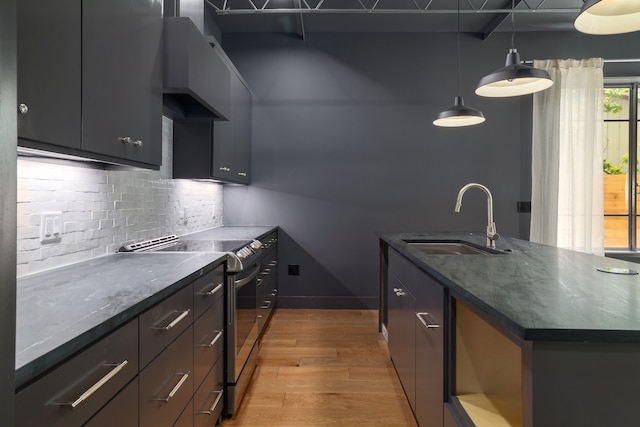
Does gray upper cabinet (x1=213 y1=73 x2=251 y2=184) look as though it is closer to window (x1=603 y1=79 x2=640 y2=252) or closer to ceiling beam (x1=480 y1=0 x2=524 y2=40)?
ceiling beam (x1=480 y1=0 x2=524 y2=40)

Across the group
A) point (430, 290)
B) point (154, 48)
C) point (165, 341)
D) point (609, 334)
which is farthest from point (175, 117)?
point (609, 334)

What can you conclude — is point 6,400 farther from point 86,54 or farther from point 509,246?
point 509,246

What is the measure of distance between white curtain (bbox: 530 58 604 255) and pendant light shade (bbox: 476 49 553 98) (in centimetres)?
210

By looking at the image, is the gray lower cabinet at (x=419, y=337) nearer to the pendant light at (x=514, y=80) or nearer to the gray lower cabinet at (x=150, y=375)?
the gray lower cabinet at (x=150, y=375)

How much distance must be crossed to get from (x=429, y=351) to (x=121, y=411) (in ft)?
3.99

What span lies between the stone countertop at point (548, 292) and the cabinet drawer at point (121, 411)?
3.25ft

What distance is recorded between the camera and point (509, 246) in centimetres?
234

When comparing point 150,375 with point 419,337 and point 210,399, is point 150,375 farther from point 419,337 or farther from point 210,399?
point 419,337

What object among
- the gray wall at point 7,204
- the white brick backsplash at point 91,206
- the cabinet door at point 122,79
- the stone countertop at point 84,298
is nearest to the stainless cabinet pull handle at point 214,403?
the stone countertop at point 84,298

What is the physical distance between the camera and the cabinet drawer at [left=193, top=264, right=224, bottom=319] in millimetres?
1607

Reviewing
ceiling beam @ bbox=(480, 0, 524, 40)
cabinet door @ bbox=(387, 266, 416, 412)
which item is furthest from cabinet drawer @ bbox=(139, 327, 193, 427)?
ceiling beam @ bbox=(480, 0, 524, 40)

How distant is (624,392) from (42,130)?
162cm

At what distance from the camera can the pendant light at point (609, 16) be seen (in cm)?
138

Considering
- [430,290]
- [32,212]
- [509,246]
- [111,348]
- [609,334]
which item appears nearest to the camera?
[609,334]
